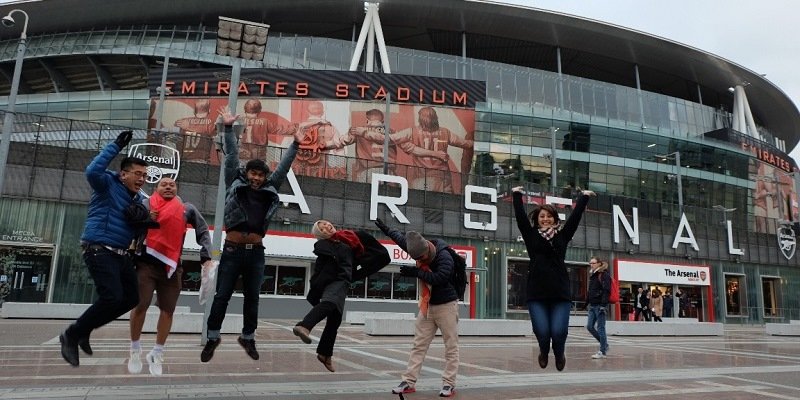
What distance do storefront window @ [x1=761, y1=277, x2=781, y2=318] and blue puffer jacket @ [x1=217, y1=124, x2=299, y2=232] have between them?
41.6 metres

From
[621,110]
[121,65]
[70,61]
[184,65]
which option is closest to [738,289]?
[621,110]

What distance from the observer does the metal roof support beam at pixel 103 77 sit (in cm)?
4747

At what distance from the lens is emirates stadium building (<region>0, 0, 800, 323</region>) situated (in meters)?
23.8

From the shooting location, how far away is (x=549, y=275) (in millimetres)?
6090

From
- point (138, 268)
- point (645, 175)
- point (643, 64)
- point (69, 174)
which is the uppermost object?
point (643, 64)

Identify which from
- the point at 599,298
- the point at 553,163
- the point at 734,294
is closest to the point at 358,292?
the point at 599,298

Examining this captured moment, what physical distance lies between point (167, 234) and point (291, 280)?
20855 millimetres

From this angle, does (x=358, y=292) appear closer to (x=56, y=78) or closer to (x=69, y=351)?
(x=69, y=351)

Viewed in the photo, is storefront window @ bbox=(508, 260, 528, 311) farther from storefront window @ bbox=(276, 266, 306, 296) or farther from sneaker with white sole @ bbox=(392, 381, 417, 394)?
sneaker with white sole @ bbox=(392, 381, 417, 394)

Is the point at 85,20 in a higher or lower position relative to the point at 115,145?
higher

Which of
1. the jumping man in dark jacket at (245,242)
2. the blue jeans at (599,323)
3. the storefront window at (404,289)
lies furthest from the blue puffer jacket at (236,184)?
the storefront window at (404,289)

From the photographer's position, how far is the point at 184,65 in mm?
45125

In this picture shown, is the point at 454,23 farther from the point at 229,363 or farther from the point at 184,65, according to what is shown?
the point at 229,363

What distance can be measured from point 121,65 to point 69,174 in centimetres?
2901
